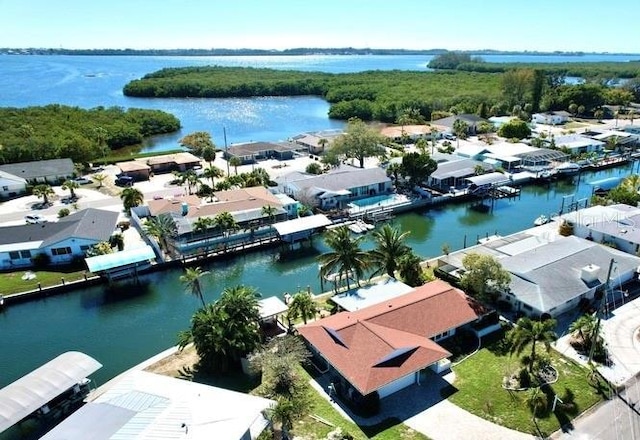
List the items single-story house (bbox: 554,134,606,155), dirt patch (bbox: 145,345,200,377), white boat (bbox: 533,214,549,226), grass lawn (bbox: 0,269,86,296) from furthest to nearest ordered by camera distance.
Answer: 1. single-story house (bbox: 554,134,606,155)
2. white boat (bbox: 533,214,549,226)
3. grass lawn (bbox: 0,269,86,296)
4. dirt patch (bbox: 145,345,200,377)

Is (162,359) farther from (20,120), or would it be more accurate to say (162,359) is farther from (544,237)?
(20,120)

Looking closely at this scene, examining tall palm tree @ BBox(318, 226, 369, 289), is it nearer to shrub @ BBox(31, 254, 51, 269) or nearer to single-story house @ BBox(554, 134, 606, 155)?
shrub @ BBox(31, 254, 51, 269)

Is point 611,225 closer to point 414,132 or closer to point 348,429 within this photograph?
point 348,429

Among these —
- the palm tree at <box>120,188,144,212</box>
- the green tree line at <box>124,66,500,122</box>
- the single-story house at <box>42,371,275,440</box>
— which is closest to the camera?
the single-story house at <box>42,371,275,440</box>

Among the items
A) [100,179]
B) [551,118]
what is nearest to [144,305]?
[100,179]

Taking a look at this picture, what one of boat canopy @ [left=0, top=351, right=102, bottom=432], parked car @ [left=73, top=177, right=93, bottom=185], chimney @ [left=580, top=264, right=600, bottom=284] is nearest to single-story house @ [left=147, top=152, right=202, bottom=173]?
parked car @ [left=73, top=177, right=93, bottom=185]

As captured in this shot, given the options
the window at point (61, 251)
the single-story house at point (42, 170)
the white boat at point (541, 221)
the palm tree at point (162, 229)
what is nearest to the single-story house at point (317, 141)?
the white boat at point (541, 221)
